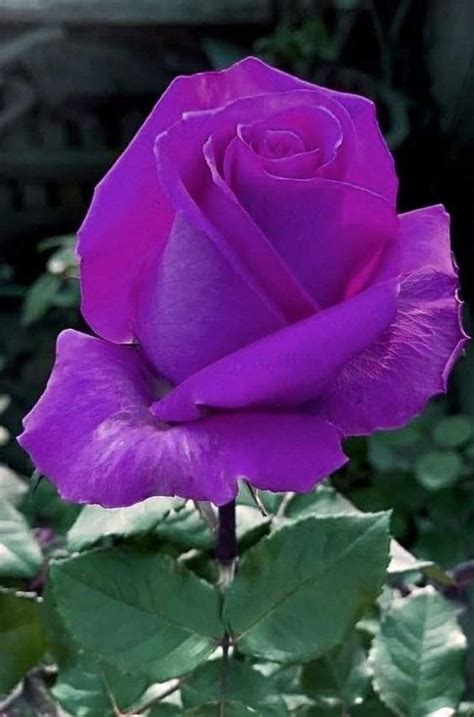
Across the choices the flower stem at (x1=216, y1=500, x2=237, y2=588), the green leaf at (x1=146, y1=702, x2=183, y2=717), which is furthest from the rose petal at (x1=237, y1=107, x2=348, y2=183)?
the green leaf at (x1=146, y1=702, x2=183, y2=717)

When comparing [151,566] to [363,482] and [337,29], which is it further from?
[337,29]

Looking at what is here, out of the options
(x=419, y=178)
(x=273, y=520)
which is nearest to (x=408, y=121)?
(x=419, y=178)

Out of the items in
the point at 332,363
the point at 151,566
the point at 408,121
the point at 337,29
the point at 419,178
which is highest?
the point at 332,363

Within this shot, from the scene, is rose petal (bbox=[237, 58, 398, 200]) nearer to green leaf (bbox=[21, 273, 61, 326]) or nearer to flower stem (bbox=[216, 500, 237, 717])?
flower stem (bbox=[216, 500, 237, 717])

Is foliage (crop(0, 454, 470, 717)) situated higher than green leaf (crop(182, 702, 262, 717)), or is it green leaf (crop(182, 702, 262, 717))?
foliage (crop(0, 454, 470, 717))

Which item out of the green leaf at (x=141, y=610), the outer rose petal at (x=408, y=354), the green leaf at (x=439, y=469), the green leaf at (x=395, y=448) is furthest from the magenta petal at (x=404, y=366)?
the green leaf at (x=395, y=448)

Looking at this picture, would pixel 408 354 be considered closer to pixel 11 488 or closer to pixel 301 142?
pixel 301 142
